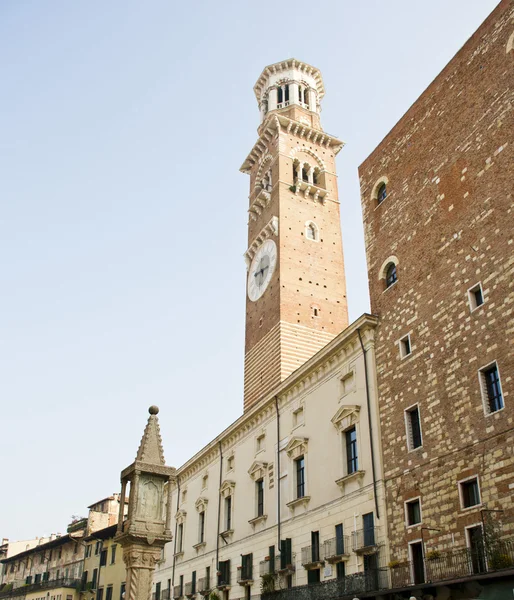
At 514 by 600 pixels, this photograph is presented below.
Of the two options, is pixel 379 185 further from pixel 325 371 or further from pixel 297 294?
pixel 297 294

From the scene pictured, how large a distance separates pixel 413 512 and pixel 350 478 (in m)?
3.05

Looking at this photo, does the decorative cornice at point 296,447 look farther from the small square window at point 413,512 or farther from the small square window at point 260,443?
the small square window at point 413,512

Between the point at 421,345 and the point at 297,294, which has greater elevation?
the point at 297,294

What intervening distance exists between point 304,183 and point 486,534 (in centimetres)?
3193

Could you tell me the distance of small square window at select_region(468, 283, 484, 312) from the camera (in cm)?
1906

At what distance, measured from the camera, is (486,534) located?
16.0m

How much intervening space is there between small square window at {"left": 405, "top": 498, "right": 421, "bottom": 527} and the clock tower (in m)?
16.4

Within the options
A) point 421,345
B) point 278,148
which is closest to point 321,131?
point 278,148

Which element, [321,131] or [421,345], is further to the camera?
[321,131]

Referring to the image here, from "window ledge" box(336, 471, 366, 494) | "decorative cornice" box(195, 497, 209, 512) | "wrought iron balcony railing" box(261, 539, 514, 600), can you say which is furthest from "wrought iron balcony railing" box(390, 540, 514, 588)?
"decorative cornice" box(195, 497, 209, 512)

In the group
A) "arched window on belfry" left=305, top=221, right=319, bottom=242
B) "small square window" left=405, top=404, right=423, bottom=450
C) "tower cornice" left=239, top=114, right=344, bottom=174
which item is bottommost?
"small square window" left=405, top=404, right=423, bottom=450

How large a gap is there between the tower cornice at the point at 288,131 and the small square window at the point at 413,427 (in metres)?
30.8

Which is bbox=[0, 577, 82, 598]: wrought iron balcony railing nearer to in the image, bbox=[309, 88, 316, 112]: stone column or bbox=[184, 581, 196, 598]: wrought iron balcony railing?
bbox=[184, 581, 196, 598]: wrought iron balcony railing

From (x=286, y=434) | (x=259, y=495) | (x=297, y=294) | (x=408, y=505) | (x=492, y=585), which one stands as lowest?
(x=492, y=585)
